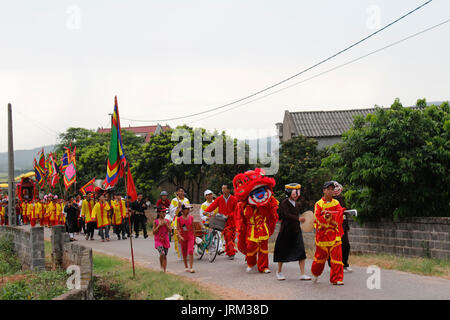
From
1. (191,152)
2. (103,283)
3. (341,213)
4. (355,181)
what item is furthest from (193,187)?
(341,213)

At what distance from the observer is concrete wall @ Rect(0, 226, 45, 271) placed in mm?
16094

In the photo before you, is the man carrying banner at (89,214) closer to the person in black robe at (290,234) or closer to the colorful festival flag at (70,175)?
the colorful festival flag at (70,175)

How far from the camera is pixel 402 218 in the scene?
13867mm

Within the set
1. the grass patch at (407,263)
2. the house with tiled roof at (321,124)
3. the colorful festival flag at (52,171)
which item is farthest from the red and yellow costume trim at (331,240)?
the house with tiled roof at (321,124)

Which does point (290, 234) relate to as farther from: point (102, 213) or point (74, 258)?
point (102, 213)

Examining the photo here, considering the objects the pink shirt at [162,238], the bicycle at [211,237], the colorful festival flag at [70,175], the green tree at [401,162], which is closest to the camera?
the pink shirt at [162,238]

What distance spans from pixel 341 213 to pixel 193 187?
24636 mm

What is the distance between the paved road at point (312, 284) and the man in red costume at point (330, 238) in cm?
26

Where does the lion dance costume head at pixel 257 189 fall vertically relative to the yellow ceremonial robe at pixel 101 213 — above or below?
above

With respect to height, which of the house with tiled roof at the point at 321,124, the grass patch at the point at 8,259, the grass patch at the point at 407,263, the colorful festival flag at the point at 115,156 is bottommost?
the grass patch at the point at 8,259

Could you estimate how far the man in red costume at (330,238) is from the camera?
9.25 metres

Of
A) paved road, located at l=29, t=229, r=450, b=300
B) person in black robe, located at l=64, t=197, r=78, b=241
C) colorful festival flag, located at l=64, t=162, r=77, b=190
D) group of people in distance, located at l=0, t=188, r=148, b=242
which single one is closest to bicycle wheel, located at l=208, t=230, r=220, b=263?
paved road, located at l=29, t=229, r=450, b=300
